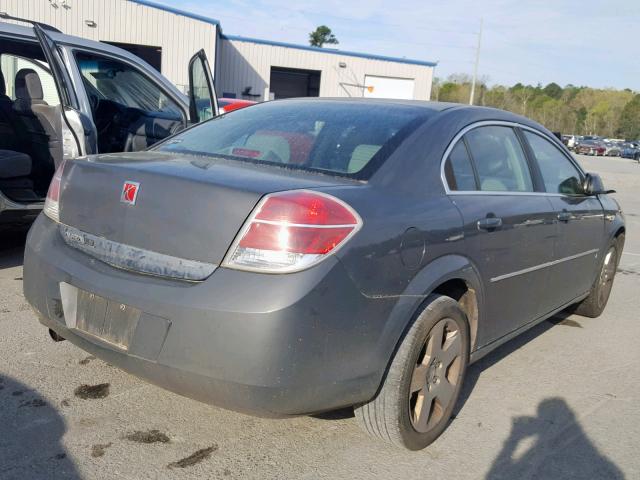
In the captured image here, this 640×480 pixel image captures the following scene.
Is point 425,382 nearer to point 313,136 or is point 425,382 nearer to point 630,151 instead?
point 313,136

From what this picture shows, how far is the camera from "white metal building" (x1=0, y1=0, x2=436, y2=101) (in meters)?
25.0

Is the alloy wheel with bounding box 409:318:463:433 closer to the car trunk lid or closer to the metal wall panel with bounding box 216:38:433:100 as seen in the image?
the car trunk lid

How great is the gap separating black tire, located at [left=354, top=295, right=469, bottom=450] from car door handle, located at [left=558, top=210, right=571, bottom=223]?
1.34 metres

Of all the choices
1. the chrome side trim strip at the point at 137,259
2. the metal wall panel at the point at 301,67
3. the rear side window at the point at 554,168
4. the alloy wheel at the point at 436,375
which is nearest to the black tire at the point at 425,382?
the alloy wheel at the point at 436,375

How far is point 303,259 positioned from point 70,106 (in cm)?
332

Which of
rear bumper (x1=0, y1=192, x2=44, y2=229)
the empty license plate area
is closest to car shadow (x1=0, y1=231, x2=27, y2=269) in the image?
rear bumper (x1=0, y1=192, x2=44, y2=229)

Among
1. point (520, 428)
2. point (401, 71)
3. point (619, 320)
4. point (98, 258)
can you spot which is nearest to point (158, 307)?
point (98, 258)

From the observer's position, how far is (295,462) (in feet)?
8.71

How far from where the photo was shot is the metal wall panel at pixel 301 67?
3250 centimetres

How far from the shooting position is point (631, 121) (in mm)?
90812

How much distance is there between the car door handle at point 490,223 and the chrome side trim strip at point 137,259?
1.42 m

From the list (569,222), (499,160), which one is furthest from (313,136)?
(569,222)

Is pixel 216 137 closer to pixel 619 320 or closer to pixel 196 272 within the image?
pixel 196 272

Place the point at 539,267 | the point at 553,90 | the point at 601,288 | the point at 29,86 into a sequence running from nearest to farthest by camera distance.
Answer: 1. the point at 539,267
2. the point at 601,288
3. the point at 29,86
4. the point at 553,90
